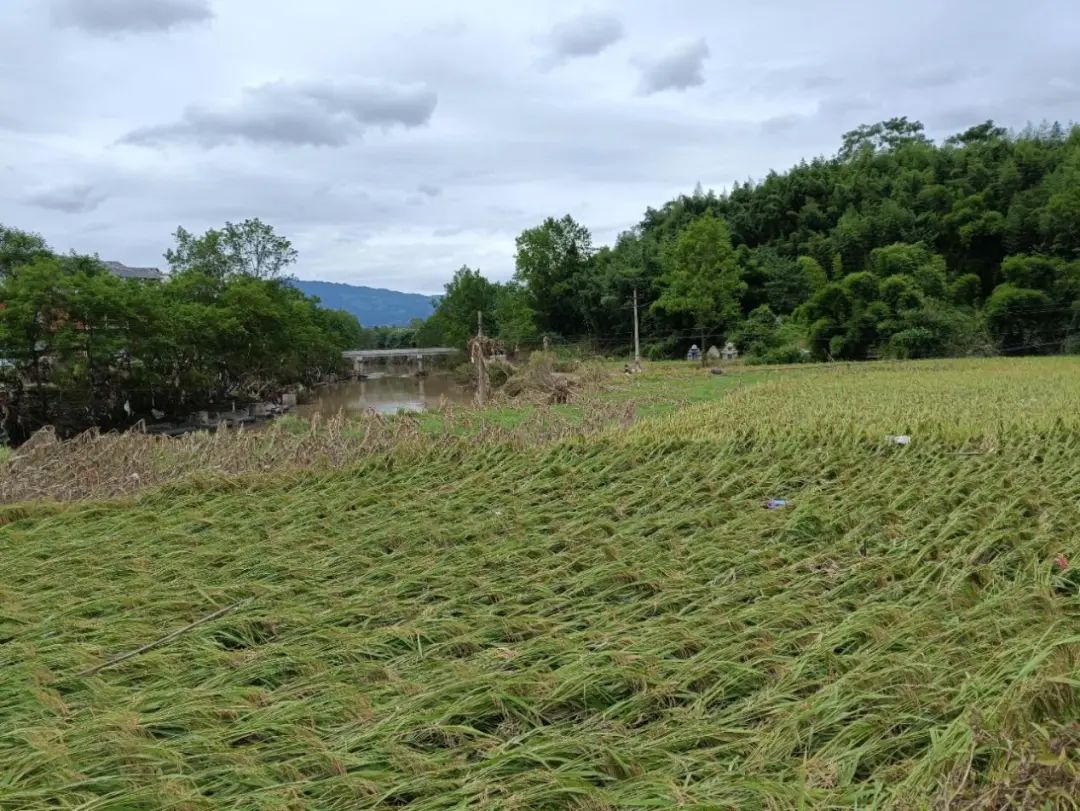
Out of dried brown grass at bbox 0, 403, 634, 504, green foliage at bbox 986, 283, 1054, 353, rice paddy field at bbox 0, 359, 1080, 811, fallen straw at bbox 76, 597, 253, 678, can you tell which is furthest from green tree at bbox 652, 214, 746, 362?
fallen straw at bbox 76, 597, 253, 678

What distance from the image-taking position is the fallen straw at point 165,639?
129 inches

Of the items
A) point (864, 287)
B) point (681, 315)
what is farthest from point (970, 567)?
point (681, 315)

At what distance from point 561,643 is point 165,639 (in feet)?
6.21

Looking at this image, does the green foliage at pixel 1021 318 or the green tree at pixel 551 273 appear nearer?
the green foliage at pixel 1021 318

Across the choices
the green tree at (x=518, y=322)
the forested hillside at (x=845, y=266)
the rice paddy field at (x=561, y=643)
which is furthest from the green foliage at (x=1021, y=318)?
the rice paddy field at (x=561, y=643)

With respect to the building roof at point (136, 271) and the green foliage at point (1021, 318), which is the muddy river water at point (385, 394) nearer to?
the building roof at point (136, 271)

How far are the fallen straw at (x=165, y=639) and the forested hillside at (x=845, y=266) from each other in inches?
1101

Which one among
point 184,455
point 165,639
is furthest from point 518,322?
point 165,639

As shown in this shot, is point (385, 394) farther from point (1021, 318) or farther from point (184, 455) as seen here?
point (184, 455)

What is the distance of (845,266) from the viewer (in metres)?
36.9

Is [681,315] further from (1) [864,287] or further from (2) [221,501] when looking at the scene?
(2) [221,501]

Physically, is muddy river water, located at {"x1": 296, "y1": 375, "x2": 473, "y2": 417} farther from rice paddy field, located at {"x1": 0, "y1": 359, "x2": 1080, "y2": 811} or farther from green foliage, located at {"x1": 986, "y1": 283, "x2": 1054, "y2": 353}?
rice paddy field, located at {"x1": 0, "y1": 359, "x2": 1080, "y2": 811}

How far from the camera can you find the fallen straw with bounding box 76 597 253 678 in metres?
3.28

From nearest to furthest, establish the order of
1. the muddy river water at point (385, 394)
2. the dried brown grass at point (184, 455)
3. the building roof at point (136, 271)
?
1. the dried brown grass at point (184, 455)
2. the muddy river water at point (385, 394)
3. the building roof at point (136, 271)
